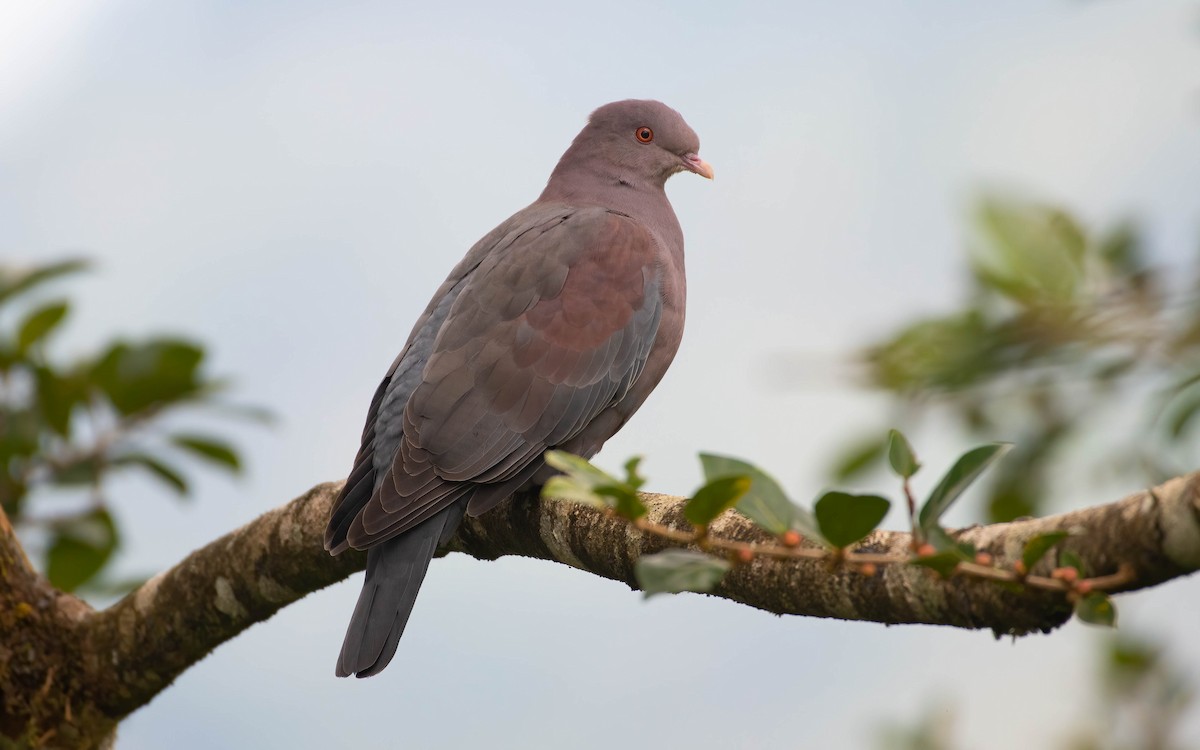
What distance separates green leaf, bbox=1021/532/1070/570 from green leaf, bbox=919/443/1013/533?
0.30ft

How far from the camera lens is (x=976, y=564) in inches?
54.0

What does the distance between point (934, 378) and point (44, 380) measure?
340cm

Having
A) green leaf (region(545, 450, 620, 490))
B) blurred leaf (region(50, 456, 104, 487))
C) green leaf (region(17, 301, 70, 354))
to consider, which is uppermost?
green leaf (region(17, 301, 70, 354))

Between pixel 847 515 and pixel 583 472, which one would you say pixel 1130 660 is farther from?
pixel 583 472

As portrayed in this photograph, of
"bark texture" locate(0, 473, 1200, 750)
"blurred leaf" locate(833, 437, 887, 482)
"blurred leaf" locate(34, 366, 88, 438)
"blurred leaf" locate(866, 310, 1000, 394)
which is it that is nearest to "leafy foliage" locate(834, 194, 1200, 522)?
"blurred leaf" locate(866, 310, 1000, 394)

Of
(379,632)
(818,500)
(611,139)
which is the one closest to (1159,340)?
(818,500)

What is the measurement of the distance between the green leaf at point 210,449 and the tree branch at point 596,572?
26.1 inches

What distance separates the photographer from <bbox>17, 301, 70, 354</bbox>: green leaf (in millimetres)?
3639

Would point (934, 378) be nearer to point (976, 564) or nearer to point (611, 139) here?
point (976, 564)

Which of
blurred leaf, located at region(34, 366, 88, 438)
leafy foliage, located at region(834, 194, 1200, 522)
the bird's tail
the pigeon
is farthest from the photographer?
blurred leaf, located at region(34, 366, 88, 438)

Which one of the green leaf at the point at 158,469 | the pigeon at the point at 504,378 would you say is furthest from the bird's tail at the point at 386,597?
the green leaf at the point at 158,469

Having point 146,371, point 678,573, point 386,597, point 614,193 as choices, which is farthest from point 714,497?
point 146,371

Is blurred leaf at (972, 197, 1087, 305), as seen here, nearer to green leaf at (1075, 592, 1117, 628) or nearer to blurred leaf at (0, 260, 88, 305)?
green leaf at (1075, 592, 1117, 628)

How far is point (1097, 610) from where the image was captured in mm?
1343
